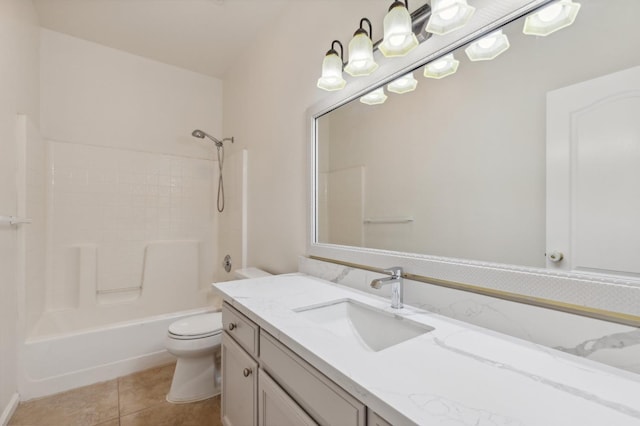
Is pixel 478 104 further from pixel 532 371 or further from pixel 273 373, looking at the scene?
pixel 273 373

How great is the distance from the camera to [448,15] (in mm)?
943

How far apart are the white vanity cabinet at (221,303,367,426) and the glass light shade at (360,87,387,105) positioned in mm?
1107

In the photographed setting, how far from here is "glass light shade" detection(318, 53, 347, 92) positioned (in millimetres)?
1371

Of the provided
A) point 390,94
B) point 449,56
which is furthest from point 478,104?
point 390,94

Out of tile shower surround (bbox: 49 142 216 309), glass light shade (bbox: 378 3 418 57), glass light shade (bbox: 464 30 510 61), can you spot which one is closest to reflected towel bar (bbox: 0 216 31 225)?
tile shower surround (bbox: 49 142 216 309)

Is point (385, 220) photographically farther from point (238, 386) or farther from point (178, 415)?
point (178, 415)

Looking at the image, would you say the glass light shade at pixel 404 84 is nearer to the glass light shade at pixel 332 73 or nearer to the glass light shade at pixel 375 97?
the glass light shade at pixel 375 97

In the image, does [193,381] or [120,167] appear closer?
[193,381]

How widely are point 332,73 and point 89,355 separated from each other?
2.36 meters

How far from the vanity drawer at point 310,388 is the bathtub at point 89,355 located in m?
1.58

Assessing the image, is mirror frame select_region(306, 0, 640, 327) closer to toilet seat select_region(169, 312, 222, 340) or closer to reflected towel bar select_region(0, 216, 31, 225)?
toilet seat select_region(169, 312, 222, 340)

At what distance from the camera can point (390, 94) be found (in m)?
1.28

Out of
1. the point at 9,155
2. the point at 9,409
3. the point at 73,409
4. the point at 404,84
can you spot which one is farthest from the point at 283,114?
the point at 9,409

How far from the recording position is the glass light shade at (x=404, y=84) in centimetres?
118
